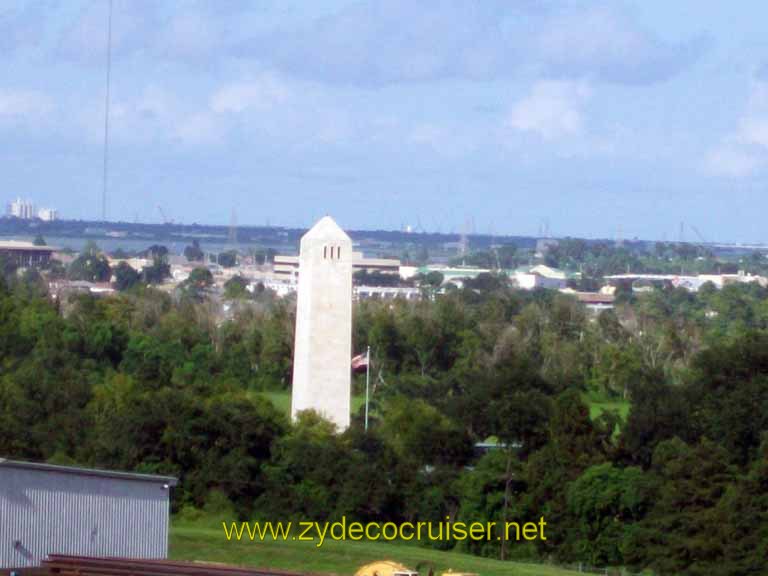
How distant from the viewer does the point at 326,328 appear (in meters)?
42.3

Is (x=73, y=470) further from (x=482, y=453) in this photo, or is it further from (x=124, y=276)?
(x=124, y=276)

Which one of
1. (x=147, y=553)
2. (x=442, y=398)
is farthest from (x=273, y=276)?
(x=147, y=553)

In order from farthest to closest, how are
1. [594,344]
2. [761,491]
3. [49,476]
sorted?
[594,344], [761,491], [49,476]

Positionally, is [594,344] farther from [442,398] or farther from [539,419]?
[539,419]

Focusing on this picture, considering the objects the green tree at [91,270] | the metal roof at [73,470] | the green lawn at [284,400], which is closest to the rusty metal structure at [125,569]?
the metal roof at [73,470]

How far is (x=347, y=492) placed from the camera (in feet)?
120

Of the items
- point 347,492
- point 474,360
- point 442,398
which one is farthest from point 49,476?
point 474,360

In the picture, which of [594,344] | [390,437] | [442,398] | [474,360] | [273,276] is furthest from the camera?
[273,276]

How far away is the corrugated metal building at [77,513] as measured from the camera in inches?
905

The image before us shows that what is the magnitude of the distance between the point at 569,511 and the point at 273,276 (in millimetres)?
153099

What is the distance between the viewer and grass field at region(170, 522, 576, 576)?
92.7 feet

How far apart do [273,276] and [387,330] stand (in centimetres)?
11763

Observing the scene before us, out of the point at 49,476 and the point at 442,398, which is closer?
the point at 49,476

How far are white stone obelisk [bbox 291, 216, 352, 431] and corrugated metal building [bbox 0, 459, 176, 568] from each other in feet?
56.9
